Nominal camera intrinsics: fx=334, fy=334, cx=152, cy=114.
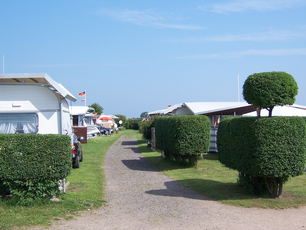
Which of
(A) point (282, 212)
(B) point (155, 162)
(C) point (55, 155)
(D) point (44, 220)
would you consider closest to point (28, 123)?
(C) point (55, 155)

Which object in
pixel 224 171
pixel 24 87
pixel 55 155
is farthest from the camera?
pixel 224 171

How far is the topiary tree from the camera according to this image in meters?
7.34

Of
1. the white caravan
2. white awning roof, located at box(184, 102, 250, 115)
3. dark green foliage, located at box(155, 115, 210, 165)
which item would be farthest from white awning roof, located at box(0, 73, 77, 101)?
white awning roof, located at box(184, 102, 250, 115)

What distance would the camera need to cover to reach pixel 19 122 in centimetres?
864

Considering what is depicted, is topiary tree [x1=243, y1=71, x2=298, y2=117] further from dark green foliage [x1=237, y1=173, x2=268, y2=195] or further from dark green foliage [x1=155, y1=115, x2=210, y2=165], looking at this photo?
dark green foliage [x1=155, y1=115, x2=210, y2=165]

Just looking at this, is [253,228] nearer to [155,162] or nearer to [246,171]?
[246,171]

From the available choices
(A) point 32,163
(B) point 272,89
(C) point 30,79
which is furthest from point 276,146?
(C) point 30,79

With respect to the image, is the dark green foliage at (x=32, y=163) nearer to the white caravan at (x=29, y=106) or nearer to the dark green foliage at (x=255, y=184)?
the white caravan at (x=29, y=106)

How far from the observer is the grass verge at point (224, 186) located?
7.60 m

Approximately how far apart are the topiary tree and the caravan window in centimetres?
545

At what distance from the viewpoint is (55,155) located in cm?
695

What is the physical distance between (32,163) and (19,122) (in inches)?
85.7

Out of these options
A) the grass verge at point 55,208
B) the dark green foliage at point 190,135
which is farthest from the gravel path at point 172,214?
the dark green foliage at point 190,135

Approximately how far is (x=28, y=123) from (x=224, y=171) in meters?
7.06
